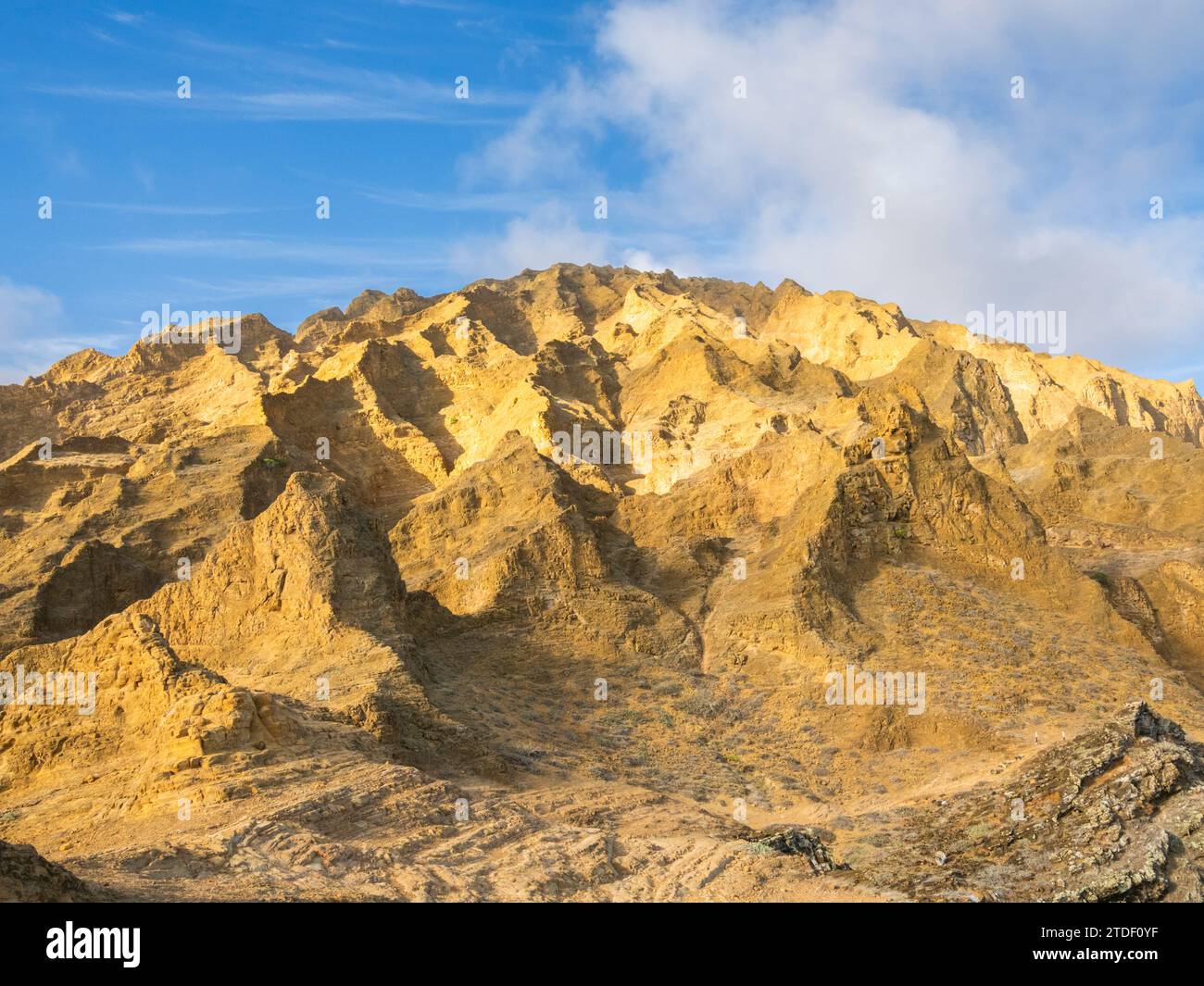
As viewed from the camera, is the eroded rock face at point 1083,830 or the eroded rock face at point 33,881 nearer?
the eroded rock face at point 33,881

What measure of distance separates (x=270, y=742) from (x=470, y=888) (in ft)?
A: 14.9

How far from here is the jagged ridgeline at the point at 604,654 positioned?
17750 millimetres

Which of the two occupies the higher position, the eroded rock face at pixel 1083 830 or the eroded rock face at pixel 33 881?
the eroded rock face at pixel 33 881

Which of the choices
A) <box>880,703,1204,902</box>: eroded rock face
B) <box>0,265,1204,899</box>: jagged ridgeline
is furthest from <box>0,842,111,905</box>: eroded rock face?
<box>880,703,1204,902</box>: eroded rock face

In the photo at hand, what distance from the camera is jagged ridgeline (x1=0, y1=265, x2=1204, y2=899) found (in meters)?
17.8

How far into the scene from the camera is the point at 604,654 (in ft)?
107

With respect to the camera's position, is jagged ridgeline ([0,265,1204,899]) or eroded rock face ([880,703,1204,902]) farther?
jagged ridgeline ([0,265,1204,899])
